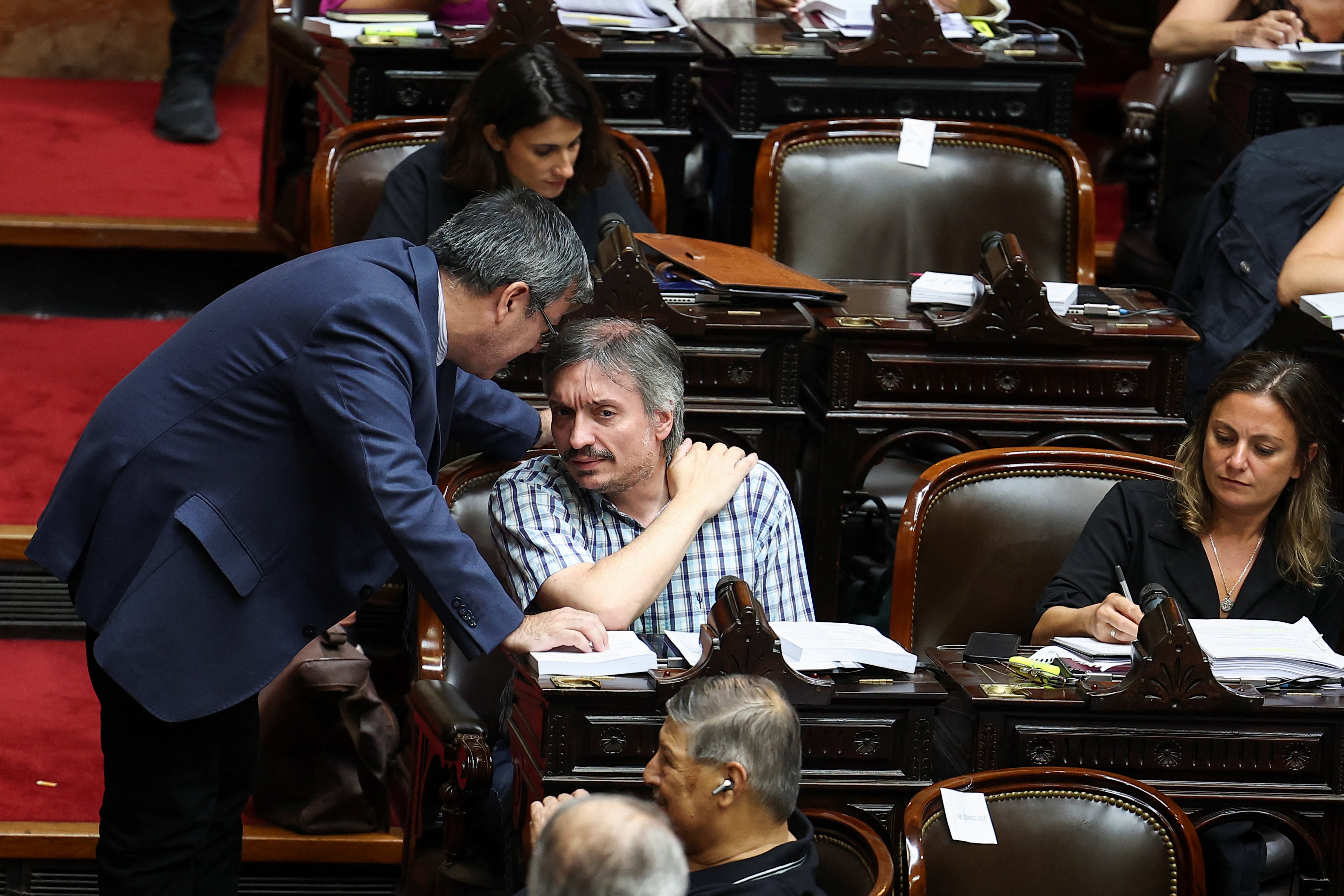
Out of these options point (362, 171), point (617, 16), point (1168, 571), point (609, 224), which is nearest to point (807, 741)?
point (1168, 571)

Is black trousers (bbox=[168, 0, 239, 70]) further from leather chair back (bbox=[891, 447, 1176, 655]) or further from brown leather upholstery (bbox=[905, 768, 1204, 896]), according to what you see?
brown leather upholstery (bbox=[905, 768, 1204, 896])

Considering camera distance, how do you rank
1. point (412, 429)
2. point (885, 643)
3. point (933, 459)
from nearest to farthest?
point (412, 429) < point (885, 643) < point (933, 459)

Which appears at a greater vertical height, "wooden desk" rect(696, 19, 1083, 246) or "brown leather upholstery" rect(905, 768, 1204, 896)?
"wooden desk" rect(696, 19, 1083, 246)

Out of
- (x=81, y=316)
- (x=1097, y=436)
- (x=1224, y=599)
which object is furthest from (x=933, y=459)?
(x=81, y=316)

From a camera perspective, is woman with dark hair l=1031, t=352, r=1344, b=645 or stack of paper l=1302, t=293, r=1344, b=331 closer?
woman with dark hair l=1031, t=352, r=1344, b=645

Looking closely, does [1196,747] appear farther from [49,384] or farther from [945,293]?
[49,384]

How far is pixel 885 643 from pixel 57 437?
2.05m

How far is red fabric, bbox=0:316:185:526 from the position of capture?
3375 millimetres

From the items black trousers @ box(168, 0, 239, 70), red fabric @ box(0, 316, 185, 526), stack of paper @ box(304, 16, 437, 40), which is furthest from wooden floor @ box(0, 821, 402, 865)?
black trousers @ box(168, 0, 239, 70)

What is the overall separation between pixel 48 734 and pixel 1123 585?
1.77 meters

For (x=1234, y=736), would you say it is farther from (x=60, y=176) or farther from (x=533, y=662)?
(x=60, y=176)

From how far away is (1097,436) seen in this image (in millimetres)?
2973

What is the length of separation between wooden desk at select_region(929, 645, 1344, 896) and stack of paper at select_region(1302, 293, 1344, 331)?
3.60 ft

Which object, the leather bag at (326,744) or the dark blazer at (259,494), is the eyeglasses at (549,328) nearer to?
the dark blazer at (259,494)
